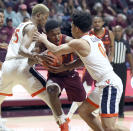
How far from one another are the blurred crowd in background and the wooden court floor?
2.72m

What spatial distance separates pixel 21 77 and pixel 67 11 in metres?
7.05

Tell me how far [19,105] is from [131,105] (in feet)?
8.86

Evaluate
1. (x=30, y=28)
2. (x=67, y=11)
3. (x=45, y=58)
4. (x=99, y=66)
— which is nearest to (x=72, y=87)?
(x=45, y=58)

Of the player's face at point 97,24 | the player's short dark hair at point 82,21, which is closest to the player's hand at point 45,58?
the player's short dark hair at point 82,21

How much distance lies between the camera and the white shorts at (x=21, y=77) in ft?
20.2

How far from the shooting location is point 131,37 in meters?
13.7

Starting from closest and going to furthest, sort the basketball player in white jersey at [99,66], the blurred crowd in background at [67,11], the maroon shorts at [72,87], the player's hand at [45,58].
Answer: the basketball player in white jersey at [99,66] → the player's hand at [45,58] → the maroon shorts at [72,87] → the blurred crowd in background at [67,11]

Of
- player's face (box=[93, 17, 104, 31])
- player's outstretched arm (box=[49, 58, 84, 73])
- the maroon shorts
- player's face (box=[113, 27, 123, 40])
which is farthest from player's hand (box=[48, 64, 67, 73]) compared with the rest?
player's face (box=[113, 27, 123, 40])

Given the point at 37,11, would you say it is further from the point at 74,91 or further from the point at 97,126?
the point at 97,126

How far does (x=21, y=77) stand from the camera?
615 centimetres

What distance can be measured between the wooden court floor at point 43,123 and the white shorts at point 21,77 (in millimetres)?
1116

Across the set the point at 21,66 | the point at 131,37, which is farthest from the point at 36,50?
the point at 131,37

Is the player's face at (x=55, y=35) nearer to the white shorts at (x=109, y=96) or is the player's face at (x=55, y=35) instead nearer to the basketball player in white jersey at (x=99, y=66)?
the basketball player in white jersey at (x=99, y=66)

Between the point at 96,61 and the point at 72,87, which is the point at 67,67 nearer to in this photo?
the point at 72,87
